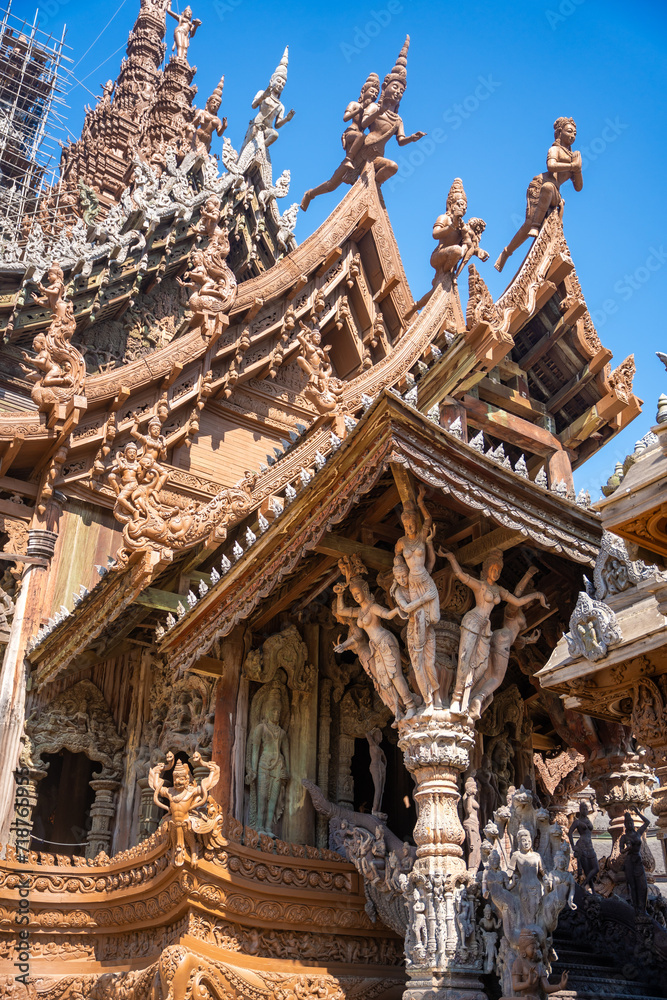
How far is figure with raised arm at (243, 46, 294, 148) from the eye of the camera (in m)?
14.8

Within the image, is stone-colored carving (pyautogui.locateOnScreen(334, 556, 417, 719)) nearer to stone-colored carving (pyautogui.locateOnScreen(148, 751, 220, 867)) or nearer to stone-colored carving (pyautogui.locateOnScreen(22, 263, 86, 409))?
stone-colored carving (pyautogui.locateOnScreen(148, 751, 220, 867))

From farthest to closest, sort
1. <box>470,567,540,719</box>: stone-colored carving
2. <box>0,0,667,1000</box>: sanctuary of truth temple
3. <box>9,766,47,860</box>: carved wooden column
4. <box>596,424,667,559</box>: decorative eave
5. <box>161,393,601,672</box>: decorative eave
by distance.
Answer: <box>9,766,47,860</box>: carved wooden column → <box>470,567,540,719</box>: stone-colored carving → <box>161,393,601,672</box>: decorative eave → <box>0,0,667,1000</box>: sanctuary of truth temple → <box>596,424,667,559</box>: decorative eave

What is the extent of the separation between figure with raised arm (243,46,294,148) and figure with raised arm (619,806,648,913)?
39.8 feet

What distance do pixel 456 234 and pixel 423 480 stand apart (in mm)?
4739

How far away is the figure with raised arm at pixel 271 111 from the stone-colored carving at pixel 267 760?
10679 mm

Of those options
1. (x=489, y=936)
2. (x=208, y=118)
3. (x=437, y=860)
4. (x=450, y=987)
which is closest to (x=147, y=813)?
(x=437, y=860)

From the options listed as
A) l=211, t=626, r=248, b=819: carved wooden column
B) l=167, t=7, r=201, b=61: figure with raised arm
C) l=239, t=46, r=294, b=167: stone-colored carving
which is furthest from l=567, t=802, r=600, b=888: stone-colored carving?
l=167, t=7, r=201, b=61: figure with raised arm

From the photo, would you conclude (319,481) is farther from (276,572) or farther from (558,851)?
(558,851)

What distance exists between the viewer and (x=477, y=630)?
6.68m

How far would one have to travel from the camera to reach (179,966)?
6148mm

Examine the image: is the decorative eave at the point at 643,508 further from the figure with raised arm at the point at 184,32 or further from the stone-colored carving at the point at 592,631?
the figure with raised arm at the point at 184,32

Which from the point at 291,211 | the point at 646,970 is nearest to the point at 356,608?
the point at 646,970

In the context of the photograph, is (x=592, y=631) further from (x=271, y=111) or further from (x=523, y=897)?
(x=271, y=111)

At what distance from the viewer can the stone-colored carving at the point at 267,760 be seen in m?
7.61
